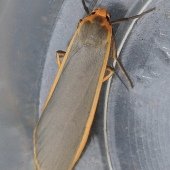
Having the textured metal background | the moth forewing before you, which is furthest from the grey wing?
the textured metal background

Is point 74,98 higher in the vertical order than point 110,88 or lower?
higher

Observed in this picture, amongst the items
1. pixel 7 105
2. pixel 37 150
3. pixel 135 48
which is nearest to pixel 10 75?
pixel 7 105

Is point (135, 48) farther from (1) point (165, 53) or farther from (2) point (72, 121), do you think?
(2) point (72, 121)

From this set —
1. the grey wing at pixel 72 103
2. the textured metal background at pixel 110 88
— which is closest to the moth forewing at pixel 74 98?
the grey wing at pixel 72 103

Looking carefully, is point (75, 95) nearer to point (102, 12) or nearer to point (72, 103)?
point (72, 103)

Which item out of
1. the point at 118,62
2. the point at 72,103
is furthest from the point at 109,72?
the point at 72,103

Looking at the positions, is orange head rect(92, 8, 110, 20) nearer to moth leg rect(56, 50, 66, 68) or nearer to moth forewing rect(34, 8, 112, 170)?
moth forewing rect(34, 8, 112, 170)
